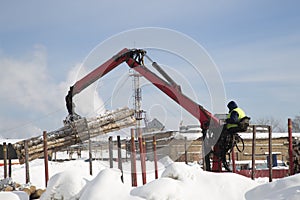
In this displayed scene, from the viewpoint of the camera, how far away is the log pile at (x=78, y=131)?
16094 mm

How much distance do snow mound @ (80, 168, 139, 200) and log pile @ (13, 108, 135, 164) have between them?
10.7m

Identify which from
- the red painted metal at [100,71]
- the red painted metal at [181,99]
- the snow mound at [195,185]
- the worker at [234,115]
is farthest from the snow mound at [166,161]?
the snow mound at [195,185]

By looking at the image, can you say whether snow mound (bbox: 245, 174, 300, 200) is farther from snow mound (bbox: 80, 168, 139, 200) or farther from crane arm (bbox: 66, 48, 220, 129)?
crane arm (bbox: 66, 48, 220, 129)

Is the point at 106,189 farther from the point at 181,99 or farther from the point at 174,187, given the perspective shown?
the point at 181,99

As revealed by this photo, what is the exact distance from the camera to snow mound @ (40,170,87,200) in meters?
5.70

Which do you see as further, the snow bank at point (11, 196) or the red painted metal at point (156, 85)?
the red painted metal at point (156, 85)

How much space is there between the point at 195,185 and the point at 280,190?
3.63 ft

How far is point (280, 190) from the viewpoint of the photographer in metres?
5.25

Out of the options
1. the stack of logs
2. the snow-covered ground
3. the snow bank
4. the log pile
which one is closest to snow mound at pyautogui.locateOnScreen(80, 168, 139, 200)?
the snow-covered ground

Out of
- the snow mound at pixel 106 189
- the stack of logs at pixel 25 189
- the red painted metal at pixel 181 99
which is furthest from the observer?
the red painted metal at pixel 181 99

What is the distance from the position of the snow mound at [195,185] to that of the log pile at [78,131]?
34.6 feet

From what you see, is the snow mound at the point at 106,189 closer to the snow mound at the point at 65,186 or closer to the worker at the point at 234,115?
the snow mound at the point at 65,186

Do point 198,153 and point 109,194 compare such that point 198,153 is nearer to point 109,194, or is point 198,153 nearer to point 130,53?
point 130,53

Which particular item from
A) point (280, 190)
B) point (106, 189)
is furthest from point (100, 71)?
point (280, 190)
